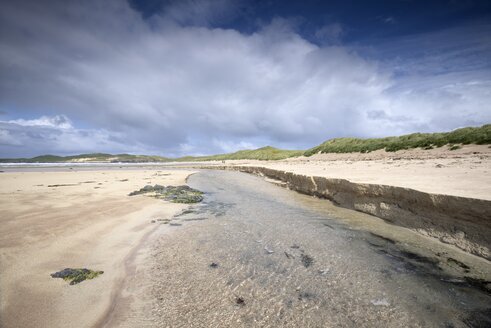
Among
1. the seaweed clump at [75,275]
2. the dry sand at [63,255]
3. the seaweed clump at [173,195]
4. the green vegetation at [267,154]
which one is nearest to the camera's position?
the dry sand at [63,255]

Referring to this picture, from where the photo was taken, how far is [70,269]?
3793mm

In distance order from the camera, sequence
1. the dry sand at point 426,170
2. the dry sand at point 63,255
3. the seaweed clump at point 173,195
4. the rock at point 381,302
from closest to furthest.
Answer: the dry sand at point 63,255 < the rock at point 381,302 < the dry sand at point 426,170 < the seaweed clump at point 173,195

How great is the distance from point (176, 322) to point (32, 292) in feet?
7.05

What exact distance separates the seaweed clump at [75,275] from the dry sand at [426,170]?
23.3 feet

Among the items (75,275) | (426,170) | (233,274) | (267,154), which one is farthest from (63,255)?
(267,154)

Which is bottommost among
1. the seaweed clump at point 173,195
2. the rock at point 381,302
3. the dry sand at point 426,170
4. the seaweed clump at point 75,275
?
the rock at point 381,302

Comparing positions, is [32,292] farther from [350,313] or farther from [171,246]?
[350,313]

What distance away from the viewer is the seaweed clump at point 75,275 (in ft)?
11.7

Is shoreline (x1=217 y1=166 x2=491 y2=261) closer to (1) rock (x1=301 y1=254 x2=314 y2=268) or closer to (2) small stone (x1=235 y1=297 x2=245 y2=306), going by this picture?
(1) rock (x1=301 y1=254 x2=314 y2=268)

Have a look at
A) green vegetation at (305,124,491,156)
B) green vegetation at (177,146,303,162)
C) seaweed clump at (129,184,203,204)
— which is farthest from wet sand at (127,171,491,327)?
green vegetation at (177,146,303,162)

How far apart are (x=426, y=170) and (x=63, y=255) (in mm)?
13170

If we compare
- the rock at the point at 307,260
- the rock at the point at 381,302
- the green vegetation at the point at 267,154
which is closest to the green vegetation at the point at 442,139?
the rock at the point at 307,260

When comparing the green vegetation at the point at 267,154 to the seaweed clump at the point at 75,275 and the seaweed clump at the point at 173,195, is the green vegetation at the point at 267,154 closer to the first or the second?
the seaweed clump at the point at 173,195

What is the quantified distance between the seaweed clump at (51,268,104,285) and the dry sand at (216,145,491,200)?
23.3ft
